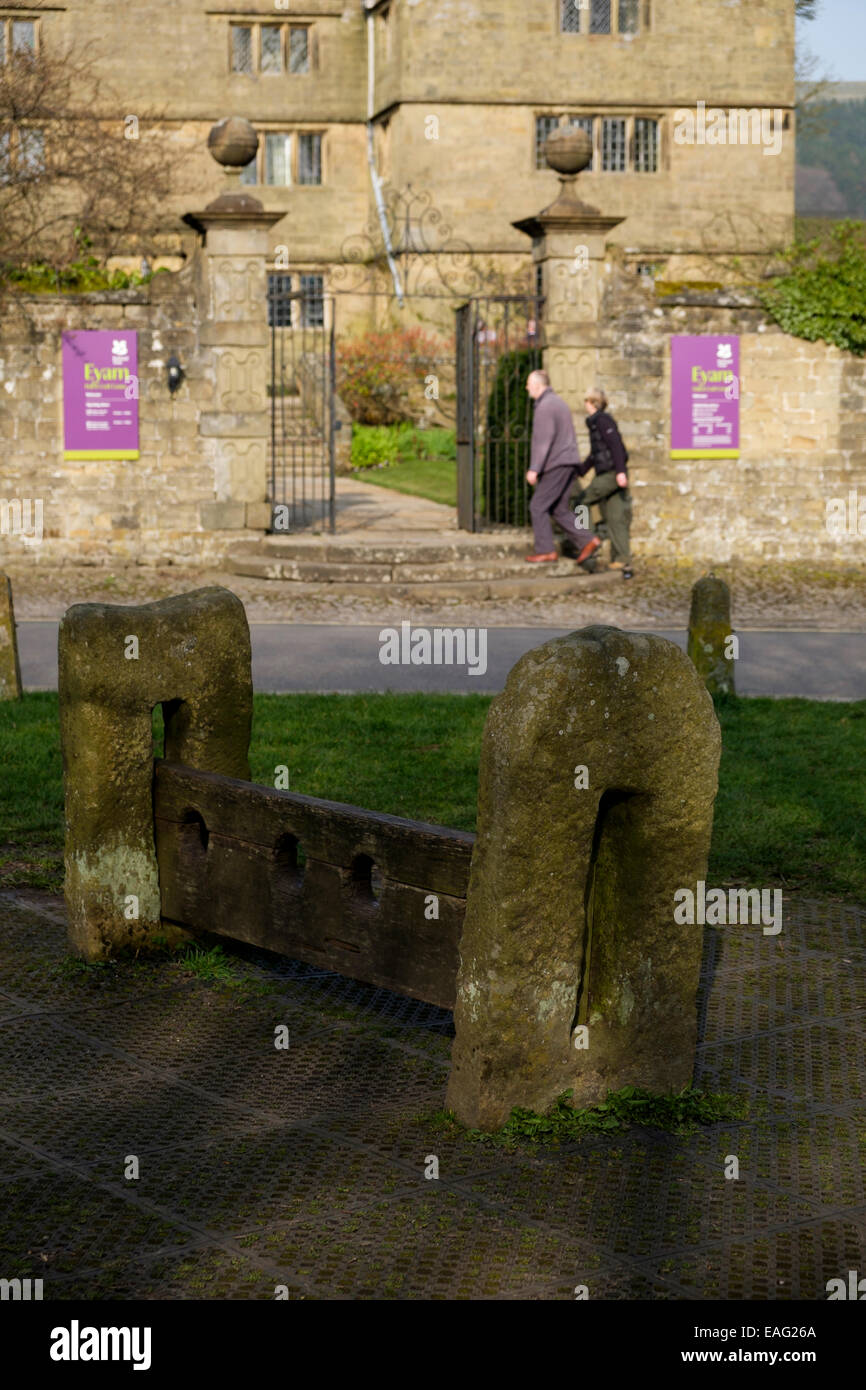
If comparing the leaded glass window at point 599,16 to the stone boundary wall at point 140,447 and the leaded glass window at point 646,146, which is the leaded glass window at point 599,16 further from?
the stone boundary wall at point 140,447

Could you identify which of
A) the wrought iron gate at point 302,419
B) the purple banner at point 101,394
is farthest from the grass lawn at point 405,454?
the purple banner at point 101,394

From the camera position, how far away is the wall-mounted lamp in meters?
16.3

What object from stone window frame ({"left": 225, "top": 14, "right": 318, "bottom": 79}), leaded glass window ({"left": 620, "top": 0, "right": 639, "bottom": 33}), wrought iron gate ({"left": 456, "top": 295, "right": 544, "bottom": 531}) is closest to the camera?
wrought iron gate ({"left": 456, "top": 295, "right": 544, "bottom": 531})

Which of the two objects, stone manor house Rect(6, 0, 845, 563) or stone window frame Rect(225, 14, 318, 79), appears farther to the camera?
stone window frame Rect(225, 14, 318, 79)

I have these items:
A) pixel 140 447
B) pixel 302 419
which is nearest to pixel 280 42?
pixel 302 419

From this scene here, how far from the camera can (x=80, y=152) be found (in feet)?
74.8

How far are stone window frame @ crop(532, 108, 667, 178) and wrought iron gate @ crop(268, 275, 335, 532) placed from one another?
5735mm

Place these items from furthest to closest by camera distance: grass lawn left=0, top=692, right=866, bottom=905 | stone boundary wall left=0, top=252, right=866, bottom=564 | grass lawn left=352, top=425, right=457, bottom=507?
1. grass lawn left=352, top=425, right=457, bottom=507
2. stone boundary wall left=0, top=252, right=866, bottom=564
3. grass lawn left=0, top=692, right=866, bottom=905

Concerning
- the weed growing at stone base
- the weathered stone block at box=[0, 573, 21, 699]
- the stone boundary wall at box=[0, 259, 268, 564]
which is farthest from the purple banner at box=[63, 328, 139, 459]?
the weed growing at stone base

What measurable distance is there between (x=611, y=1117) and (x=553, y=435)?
11973 millimetres

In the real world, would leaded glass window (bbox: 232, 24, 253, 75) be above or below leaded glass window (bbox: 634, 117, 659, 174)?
above

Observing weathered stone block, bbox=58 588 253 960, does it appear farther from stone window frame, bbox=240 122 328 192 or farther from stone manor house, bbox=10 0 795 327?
stone window frame, bbox=240 122 328 192


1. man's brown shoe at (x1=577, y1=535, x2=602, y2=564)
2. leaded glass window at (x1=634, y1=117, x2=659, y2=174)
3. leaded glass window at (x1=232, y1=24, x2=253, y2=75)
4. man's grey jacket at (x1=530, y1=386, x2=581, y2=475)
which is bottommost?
man's brown shoe at (x1=577, y1=535, x2=602, y2=564)

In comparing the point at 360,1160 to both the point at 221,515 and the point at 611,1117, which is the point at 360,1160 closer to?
the point at 611,1117
